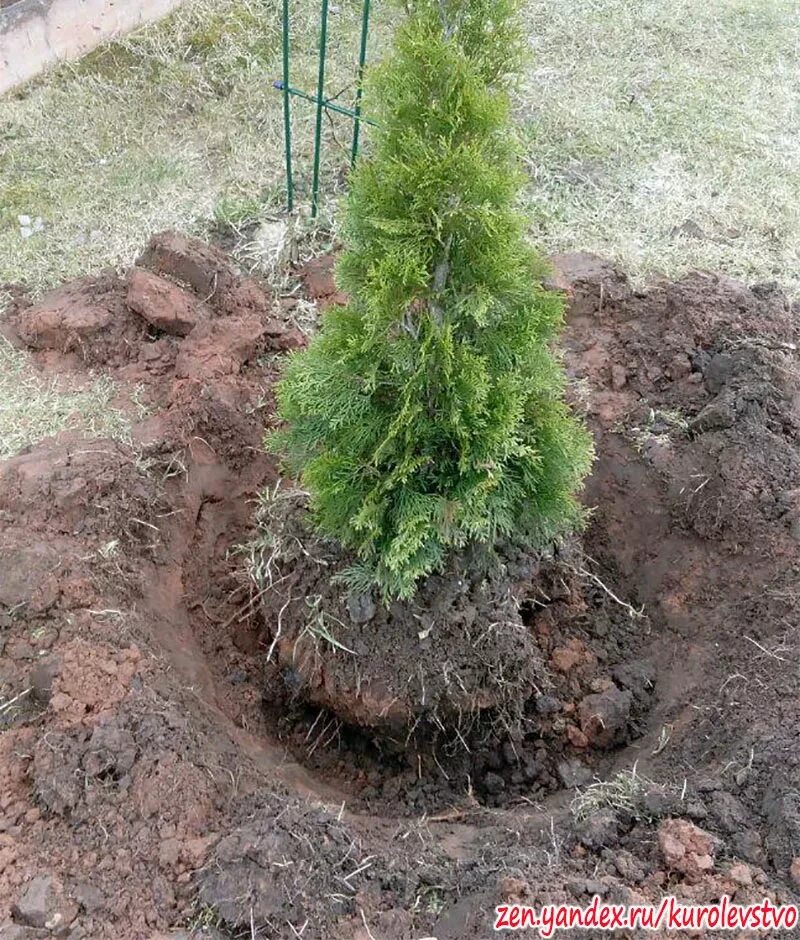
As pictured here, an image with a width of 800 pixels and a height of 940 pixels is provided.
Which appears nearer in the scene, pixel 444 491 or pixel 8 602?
pixel 444 491

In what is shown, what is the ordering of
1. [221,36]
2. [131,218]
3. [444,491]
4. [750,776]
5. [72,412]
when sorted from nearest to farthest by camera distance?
[750,776], [444,491], [72,412], [131,218], [221,36]

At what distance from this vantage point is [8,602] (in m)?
3.46

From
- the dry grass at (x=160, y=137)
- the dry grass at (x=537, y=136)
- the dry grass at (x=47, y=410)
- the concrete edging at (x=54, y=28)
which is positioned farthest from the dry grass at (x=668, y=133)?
the concrete edging at (x=54, y=28)

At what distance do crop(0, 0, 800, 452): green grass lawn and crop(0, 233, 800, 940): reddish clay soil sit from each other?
740 mm

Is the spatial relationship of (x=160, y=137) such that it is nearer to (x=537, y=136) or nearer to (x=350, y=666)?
(x=537, y=136)

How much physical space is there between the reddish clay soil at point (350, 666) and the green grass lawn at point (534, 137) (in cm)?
74

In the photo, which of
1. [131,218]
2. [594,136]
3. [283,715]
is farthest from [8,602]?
[594,136]

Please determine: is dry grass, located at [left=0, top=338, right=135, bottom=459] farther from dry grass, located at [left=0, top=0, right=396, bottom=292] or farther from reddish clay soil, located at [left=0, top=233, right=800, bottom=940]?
dry grass, located at [left=0, top=0, right=396, bottom=292]

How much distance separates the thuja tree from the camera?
257cm

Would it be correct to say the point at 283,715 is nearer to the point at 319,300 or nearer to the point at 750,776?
the point at 750,776

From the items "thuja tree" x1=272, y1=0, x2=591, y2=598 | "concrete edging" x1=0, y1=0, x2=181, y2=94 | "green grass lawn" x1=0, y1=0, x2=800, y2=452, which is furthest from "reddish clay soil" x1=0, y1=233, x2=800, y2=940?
"concrete edging" x1=0, y1=0, x2=181, y2=94

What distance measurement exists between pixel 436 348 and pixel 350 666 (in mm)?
1382

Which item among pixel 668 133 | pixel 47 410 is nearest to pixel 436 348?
pixel 47 410

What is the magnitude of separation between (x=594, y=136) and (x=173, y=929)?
6218 mm
